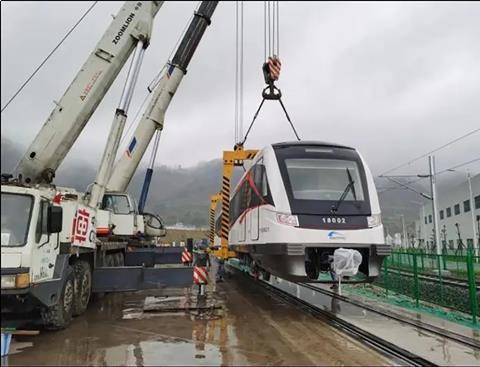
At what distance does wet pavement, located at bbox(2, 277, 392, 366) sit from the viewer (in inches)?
230

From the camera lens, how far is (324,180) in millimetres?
8492

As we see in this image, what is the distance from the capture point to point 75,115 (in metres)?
9.16

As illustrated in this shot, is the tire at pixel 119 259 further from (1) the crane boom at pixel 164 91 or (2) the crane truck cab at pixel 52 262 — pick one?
(1) the crane boom at pixel 164 91

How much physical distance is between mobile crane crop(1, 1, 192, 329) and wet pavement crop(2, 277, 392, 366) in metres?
0.60

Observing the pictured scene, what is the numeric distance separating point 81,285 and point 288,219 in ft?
13.6

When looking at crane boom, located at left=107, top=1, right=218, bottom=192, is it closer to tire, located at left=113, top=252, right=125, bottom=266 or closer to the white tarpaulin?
tire, located at left=113, top=252, right=125, bottom=266

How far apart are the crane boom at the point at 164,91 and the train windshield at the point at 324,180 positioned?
716 centimetres

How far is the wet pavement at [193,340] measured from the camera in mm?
5852

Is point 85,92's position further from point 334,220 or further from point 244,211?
point 334,220

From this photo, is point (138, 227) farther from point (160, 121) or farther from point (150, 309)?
point (150, 309)

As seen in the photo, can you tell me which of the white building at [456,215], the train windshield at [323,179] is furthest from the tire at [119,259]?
the white building at [456,215]

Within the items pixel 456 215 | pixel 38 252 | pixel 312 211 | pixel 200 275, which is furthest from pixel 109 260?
pixel 456 215

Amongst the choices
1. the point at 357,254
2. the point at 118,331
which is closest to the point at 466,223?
the point at 357,254

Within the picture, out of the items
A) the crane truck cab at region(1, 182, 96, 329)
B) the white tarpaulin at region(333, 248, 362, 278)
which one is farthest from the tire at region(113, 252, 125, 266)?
the white tarpaulin at region(333, 248, 362, 278)
